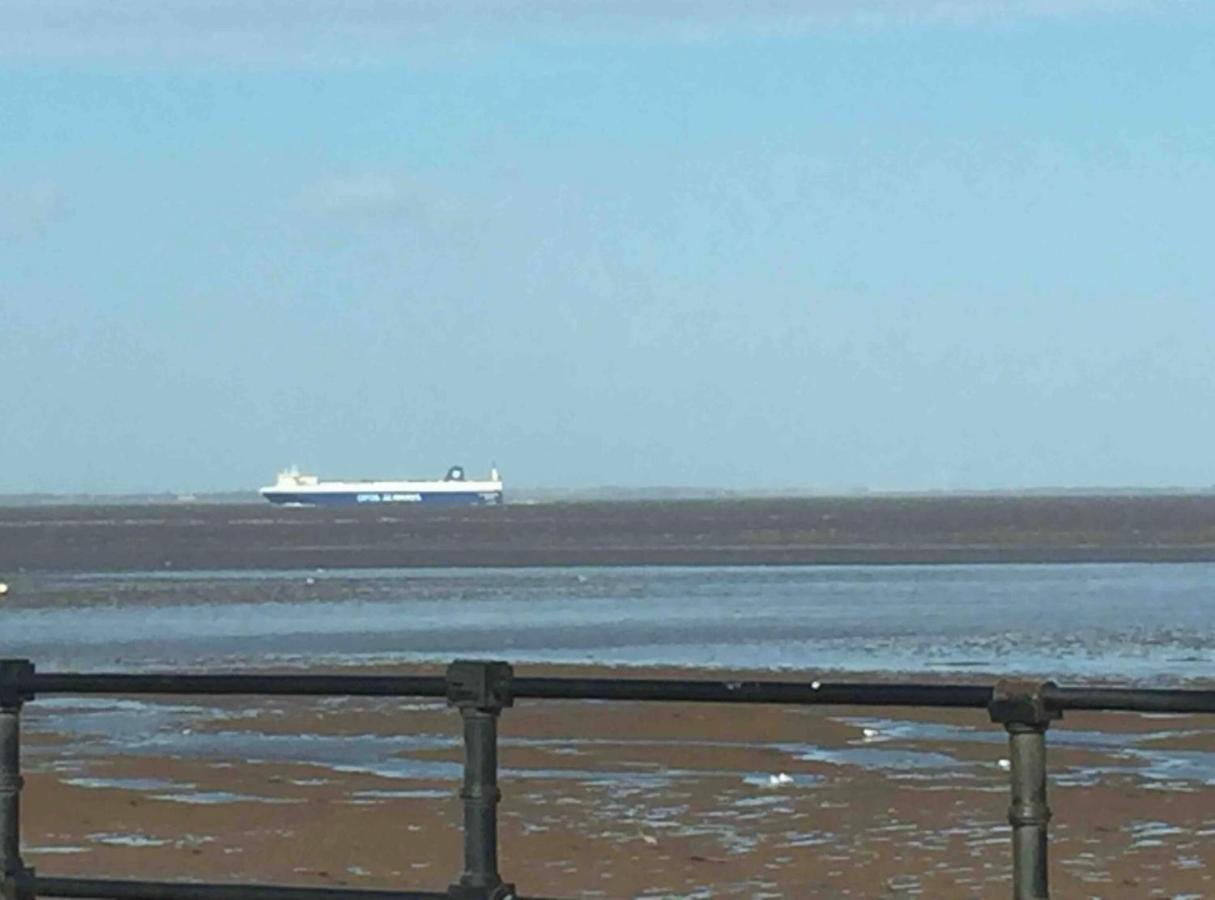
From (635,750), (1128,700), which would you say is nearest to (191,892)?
(1128,700)

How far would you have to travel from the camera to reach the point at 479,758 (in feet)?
22.8

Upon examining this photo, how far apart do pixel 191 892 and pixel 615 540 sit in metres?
85.1

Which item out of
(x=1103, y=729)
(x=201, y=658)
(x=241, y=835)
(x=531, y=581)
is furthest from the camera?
Answer: (x=531, y=581)

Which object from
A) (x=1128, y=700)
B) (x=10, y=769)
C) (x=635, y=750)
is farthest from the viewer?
(x=635, y=750)

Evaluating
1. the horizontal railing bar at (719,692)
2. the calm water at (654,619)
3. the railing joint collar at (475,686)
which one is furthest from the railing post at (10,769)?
the calm water at (654,619)

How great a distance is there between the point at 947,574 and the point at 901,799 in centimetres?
4224

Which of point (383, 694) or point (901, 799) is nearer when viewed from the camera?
point (383, 694)

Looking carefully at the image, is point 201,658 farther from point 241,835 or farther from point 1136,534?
point 1136,534

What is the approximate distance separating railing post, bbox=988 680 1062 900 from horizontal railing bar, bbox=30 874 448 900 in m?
1.52

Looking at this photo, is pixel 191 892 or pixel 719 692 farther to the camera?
pixel 191 892

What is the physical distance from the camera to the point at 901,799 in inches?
650

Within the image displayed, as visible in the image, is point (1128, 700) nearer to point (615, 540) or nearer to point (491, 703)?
point (491, 703)

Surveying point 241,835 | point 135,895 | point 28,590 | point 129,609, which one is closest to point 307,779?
point 241,835

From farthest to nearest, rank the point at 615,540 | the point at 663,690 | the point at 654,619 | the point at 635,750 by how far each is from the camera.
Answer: the point at 615,540 < the point at 654,619 < the point at 635,750 < the point at 663,690
